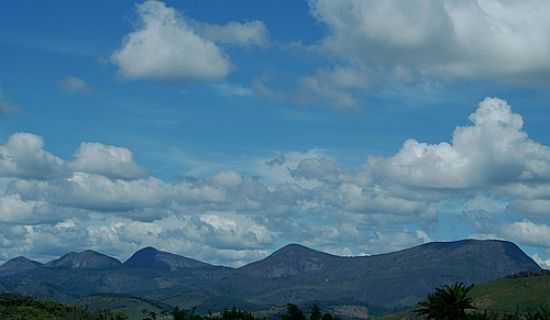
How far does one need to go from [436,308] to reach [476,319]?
880cm

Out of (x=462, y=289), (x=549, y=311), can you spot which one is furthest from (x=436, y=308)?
(x=549, y=311)

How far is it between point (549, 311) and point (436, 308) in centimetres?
2402

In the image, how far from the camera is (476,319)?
571 ft

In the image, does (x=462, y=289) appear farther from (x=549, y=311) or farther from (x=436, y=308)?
(x=549, y=311)

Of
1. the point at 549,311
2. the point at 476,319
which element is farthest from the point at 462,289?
the point at 549,311

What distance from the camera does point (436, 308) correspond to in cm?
17300

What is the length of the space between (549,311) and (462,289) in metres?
18.9

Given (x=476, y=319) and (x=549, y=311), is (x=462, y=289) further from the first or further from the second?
(x=549, y=311)

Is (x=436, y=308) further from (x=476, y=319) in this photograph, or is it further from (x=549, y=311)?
(x=549, y=311)

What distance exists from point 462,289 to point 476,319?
6.70 m

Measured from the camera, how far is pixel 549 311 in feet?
576

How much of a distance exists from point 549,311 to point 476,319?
51.2 ft
